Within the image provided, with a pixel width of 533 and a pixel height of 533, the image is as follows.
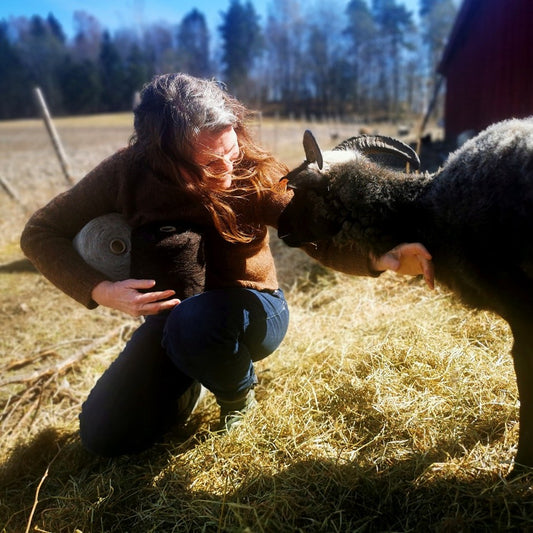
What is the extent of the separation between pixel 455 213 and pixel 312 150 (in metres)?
0.91

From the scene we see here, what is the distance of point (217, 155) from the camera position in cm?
243

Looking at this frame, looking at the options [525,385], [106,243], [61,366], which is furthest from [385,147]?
[61,366]

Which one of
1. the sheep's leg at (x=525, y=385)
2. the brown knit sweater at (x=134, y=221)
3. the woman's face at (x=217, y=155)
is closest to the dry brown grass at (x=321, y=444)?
the sheep's leg at (x=525, y=385)

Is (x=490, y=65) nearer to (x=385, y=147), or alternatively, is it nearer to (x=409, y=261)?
(x=385, y=147)

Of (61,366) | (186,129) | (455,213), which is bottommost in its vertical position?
(61,366)

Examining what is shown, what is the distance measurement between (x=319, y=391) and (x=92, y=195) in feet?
5.80

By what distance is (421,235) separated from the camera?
256 centimetres

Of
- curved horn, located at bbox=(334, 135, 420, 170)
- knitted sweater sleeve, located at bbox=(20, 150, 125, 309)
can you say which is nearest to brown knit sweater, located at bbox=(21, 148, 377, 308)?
knitted sweater sleeve, located at bbox=(20, 150, 125, 309)

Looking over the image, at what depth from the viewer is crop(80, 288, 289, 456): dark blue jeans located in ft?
7.94

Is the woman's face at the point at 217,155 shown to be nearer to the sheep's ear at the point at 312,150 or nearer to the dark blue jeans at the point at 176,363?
the sheep's ear at the point at 312,150

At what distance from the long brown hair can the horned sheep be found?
17.6 inches

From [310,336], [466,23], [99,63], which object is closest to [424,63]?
[99,63]

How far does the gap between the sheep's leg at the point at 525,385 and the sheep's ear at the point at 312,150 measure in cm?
133

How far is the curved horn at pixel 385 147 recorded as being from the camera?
2.94 meters
